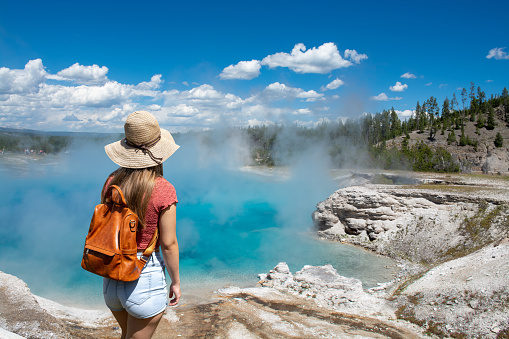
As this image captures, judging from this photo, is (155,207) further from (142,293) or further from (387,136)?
(387,136)

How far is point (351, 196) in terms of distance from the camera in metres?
21.3

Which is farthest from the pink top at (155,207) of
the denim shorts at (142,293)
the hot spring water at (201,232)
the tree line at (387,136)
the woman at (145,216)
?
the tree line at (387,136)

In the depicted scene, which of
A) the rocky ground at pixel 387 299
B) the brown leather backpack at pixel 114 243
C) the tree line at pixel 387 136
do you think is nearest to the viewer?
the brown leather backpack at pixel 114 243

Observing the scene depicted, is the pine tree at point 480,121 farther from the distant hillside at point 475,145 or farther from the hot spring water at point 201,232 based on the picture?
the hot spring water at point 201,232

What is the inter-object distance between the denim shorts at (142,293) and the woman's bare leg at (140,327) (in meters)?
0.07

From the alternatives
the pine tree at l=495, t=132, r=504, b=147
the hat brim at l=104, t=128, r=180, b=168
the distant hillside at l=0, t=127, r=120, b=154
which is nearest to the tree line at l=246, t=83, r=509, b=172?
the pine tree at l=495, t=132, r=504, b=147

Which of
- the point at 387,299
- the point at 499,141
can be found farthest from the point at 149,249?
the point at 499,141

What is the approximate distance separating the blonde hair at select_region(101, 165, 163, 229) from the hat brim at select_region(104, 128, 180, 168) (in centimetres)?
5

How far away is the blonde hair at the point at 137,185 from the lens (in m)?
2.32

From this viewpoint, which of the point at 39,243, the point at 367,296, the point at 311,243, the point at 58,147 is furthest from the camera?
the point at 58,147

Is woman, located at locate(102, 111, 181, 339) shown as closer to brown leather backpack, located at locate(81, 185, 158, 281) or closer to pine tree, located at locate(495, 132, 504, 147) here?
brown leather backpack, located at locate(81, 185, 158, 281)

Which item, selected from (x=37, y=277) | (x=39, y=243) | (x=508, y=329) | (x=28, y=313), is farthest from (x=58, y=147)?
(x=508, y=329)

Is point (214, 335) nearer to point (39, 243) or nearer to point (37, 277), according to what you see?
point (37, 277)

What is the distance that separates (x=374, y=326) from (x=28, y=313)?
8.54 m
